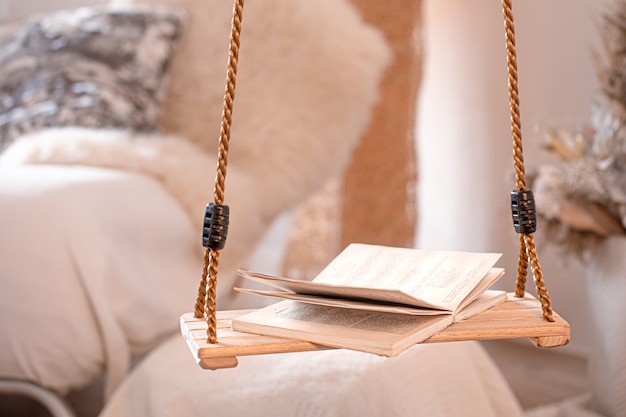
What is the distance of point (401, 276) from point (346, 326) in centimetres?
13

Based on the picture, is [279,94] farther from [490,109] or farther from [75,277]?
[490,109]

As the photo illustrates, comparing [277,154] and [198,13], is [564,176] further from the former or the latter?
[198,13]

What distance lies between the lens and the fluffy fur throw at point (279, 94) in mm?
1923

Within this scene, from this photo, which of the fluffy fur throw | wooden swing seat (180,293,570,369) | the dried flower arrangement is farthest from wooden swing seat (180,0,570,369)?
the fluffy fur throw

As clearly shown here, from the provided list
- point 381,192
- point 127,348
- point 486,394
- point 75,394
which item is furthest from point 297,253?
point 486,394

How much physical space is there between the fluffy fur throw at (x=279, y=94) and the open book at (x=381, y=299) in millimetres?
948

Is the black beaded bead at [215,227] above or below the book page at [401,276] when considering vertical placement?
above

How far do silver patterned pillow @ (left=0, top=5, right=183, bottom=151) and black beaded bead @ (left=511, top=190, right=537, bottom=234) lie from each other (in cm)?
127

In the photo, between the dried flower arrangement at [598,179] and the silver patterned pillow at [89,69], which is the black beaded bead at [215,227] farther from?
the silver patterned pillow at [89,69]

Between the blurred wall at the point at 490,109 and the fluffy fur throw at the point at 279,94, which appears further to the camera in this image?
the blurred wall at the point at 490,109

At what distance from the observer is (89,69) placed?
1927 millimetres

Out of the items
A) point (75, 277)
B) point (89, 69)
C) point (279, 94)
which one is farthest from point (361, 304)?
point (89, 69)

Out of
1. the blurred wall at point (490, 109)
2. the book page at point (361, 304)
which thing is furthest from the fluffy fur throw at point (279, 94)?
the book page at point (361, 304)

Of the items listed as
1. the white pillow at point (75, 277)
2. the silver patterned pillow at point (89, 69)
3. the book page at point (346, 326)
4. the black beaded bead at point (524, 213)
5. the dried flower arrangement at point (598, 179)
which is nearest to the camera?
the book page at point (346, 326)
